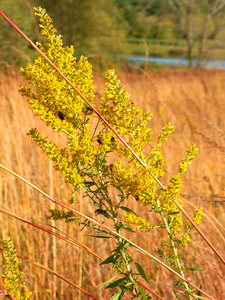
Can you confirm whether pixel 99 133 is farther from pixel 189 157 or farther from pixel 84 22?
pixel 84 22

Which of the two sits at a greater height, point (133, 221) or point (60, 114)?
point (60, 114)

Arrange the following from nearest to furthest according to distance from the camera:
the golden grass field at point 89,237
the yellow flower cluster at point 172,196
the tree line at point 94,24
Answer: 1. the yellow flower cluster at point 172,196
2. the golden grass field at point 89,237
3. the tree line at point 94,24

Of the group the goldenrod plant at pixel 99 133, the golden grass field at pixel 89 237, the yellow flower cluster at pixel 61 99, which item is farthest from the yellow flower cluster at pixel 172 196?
the golden grass field at pixel 89 237

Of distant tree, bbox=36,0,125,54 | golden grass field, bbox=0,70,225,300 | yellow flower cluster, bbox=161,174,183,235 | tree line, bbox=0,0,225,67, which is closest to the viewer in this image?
yellow flower cluster, bbox=161,174,183,235

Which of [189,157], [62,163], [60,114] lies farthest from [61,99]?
[189,157]

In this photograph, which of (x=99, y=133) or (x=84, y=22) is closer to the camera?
(x=99, y=133)

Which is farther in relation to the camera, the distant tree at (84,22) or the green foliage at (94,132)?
the distant tree at (84,22)

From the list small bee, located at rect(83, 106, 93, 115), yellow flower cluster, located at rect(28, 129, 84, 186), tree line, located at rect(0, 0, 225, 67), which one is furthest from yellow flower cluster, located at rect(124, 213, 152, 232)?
tree line, located at rect(0, 0, 225, 67)

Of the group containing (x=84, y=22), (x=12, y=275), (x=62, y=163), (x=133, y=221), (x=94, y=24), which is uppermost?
(x=94, y=24)

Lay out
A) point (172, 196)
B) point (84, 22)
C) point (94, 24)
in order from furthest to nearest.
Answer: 1. point (94, 24)
2. point (84, 22)
3. point (172, 196)

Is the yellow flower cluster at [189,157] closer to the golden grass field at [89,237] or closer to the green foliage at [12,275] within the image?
the golden grass field at [89,237]

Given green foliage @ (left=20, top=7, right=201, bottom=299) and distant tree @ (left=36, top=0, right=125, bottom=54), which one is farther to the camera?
distant tree @ (left=36, top=0, right=125, bottom=54)

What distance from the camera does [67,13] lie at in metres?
15.8

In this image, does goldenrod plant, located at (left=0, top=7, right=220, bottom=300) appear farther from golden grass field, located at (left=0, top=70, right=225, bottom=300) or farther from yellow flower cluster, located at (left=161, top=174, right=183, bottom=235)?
golden grass field, located at (left=0, top=70, right=225, bottom=300)
